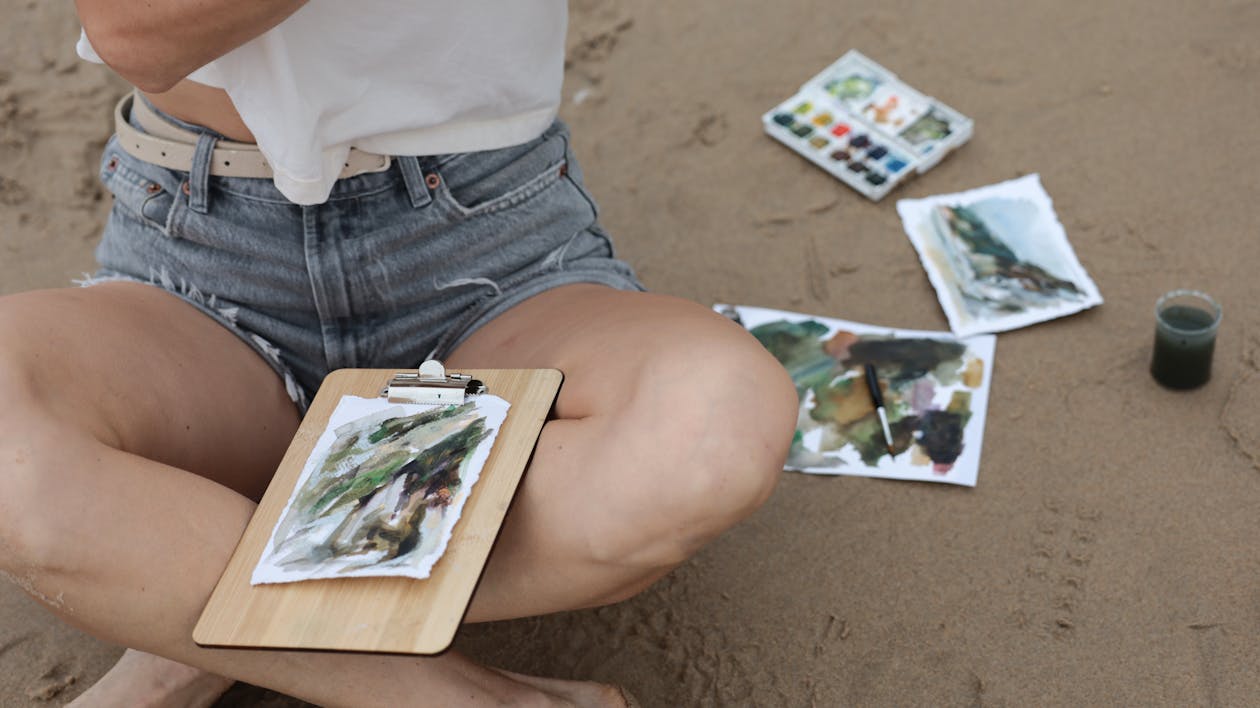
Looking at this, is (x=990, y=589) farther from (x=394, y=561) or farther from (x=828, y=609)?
(x=394, y=561)

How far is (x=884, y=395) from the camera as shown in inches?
74.7

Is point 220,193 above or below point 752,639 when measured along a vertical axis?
above

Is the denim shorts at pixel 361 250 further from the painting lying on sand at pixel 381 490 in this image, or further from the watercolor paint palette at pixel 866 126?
the watercolor paint palette at pixel 866 126

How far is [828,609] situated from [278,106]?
931 millimetres

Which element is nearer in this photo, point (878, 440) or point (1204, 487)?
point (1204, 487)

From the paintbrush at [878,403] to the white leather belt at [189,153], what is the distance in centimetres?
83

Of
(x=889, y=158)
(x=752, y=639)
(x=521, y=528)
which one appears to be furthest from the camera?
(x=889, y=158)

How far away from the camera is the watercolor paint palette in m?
2.28

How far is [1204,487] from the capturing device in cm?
169

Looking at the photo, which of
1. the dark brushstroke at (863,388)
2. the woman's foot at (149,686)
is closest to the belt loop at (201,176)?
the woman's foot at (149,686)

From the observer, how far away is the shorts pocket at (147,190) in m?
1.50

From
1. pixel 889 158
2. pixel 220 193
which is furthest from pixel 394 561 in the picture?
pixel 889 158

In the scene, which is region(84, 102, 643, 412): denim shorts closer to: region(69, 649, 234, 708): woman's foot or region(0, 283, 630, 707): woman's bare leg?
region(0, 283, 630, 707): woman's bare leg

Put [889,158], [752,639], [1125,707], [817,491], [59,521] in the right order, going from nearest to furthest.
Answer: [59,521] → [1125,707] → [752,639] → [817,491] → [889,158]
